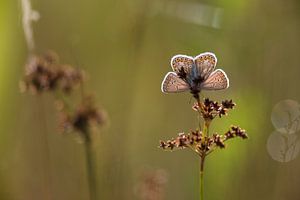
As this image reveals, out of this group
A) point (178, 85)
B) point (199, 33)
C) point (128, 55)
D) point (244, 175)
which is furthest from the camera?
point (128, 55)

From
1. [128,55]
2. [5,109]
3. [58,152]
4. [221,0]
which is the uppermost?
[221,0]

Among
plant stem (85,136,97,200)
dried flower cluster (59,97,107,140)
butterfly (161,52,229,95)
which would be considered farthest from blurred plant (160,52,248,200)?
dried flower cluster (59,97,107,140)

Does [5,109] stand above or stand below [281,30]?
below

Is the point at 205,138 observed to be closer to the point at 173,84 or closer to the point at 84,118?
the point at 173,84

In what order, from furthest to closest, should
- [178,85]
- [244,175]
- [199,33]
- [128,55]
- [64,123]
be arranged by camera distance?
[128,55]
[199,33]
[244,175]
[64,123]
[178,85]

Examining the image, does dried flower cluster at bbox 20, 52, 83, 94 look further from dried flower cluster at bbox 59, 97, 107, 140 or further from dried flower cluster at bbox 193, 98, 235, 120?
dried flower cluster at bbox 193, 98, 235, 120

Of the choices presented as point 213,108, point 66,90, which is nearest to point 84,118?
point 66,90

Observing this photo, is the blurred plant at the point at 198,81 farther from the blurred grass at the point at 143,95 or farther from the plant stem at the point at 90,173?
the blurred grass at the point at 143,95

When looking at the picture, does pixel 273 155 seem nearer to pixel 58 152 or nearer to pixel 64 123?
pixel 64 123

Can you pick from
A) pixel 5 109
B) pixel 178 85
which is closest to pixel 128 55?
pixel 5 109
